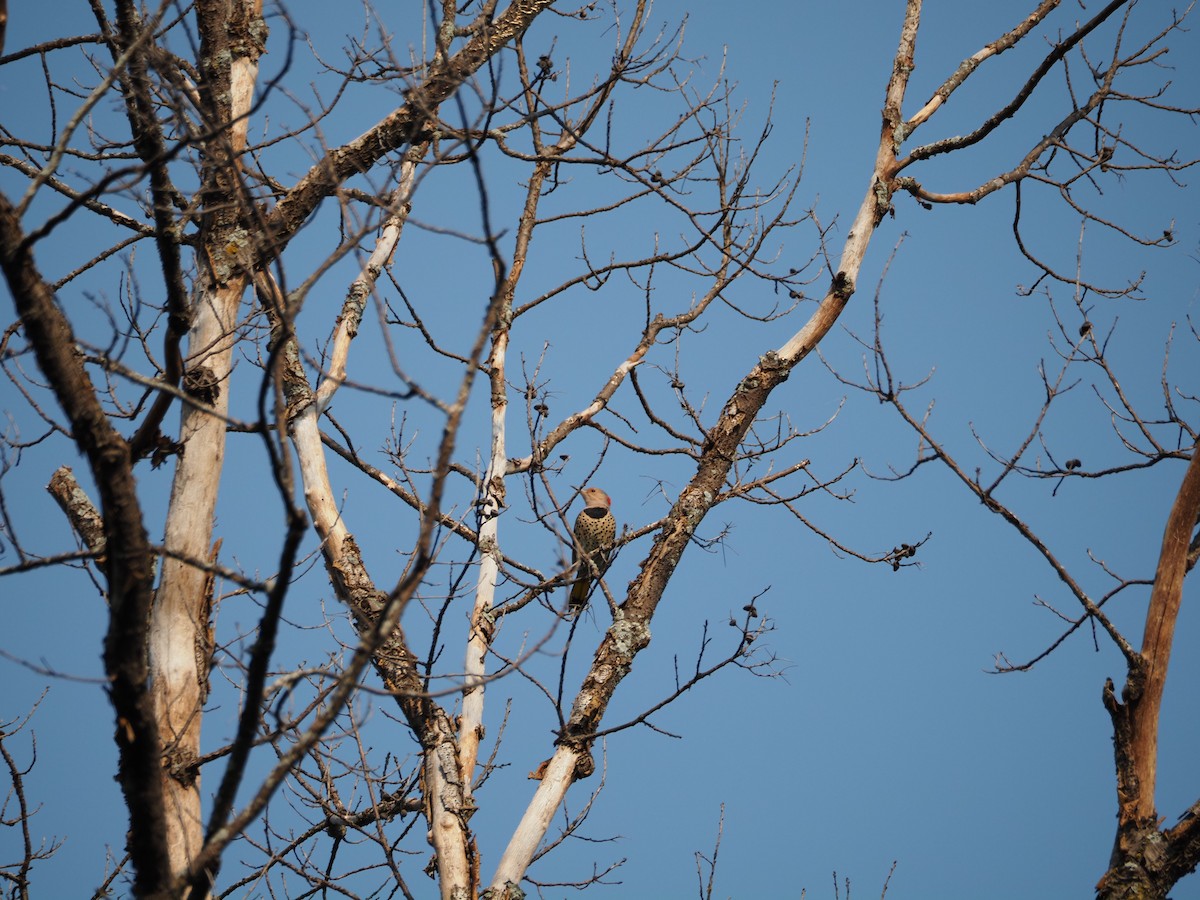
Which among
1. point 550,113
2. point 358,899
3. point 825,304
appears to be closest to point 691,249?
point 825,304

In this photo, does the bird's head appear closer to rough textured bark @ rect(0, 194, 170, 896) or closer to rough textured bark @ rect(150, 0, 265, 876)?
rough textured bark @ rect(150, 0, 265, 876)

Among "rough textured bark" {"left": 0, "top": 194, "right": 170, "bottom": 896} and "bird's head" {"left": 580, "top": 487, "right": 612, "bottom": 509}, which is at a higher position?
"bird's head" {"left": 580, "top": 487, "right": 612, "bottom": 509}

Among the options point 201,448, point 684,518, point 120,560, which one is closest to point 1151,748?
point 684,518

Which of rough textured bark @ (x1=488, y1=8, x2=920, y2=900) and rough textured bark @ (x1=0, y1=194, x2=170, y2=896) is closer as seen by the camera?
rough textured bark @ (x1=0, y1=194, x2=170, y2=896)

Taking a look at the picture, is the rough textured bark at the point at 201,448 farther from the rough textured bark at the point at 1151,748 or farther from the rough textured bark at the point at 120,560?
the rough textured bark at the point at 1151,748

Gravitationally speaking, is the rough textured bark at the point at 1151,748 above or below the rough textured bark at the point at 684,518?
below

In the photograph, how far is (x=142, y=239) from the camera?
149 inches

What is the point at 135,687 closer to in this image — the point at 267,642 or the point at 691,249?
the point at 267,642

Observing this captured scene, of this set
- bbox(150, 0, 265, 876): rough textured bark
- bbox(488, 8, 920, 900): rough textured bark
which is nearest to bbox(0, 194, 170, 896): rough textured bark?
bbox(150, 0, 265, 876): rough textured bark

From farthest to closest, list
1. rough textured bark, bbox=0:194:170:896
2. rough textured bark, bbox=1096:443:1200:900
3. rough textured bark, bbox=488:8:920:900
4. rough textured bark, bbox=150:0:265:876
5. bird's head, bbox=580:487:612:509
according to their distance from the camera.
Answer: bird's head, bbox=580:487:612:509
rough textured bark, bbox=488:8:920:900
rough textured bark, bbox=150:0:265:876
rough textured bark, bbox=1096:443:1200:900
rough textured bark, bbox=0:194:170:896

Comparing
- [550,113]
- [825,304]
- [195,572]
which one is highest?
[550,113]

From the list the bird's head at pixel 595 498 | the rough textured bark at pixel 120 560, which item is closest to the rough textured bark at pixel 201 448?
the rough textured bark at pixel 120 560

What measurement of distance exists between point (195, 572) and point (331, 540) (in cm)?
56

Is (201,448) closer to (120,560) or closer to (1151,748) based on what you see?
(120,560)
